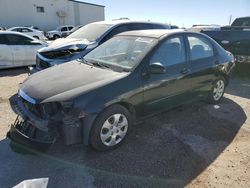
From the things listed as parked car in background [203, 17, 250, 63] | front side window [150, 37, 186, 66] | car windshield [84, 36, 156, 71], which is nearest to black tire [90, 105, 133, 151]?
car windshield [84, 36, 156, 71]

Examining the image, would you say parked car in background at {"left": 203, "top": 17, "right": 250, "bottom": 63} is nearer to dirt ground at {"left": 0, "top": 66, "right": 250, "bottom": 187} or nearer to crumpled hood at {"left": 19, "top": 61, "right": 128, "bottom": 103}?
dirt ground at {"left": 0, "top": 66, "right": 250, "bottom": 187}

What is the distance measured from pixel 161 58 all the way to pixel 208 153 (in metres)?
1.57

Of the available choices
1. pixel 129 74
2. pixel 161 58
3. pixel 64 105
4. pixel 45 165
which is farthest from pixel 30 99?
pixel 161 58

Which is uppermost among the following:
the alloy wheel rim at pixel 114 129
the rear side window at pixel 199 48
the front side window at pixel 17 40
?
the front side window at pixel 17 40

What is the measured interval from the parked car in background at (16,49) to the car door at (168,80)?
6.41 metres

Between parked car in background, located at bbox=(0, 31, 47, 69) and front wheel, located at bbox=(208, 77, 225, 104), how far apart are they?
6608 millimetres

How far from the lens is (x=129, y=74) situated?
3381 millimetres

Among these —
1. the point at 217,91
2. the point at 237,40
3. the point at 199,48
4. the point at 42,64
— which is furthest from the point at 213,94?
the point at 42,64

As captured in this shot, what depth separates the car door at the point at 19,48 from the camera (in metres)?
8.45

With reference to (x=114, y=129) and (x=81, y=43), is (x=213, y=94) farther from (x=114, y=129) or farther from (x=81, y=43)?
(x=81, y=43)

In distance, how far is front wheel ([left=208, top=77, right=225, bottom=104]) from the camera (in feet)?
16.5

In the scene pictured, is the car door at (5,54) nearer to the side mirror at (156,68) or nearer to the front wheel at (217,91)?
the side mirror at (156,68)

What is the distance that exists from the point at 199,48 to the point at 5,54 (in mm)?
6599

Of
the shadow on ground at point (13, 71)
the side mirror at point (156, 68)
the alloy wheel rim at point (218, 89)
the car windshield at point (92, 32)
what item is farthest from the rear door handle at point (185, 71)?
the shadow on ground at point (13, 71)
